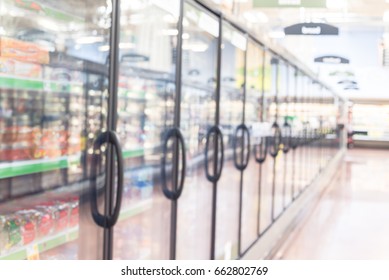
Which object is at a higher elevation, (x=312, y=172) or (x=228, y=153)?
(x=228, y=153)

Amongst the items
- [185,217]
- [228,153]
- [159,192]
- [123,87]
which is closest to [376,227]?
[228,153]

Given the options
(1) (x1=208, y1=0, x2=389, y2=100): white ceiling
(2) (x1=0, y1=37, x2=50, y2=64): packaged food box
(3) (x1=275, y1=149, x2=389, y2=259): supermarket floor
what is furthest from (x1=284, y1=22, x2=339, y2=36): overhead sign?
(3) (x1=275, y1=149, x2=389, y2=259): supermarket floor

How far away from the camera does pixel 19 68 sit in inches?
54.6

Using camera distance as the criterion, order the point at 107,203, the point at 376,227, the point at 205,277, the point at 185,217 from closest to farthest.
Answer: the point at 205,277, the point at 107,203, the point at 185,217, the point at 376,227

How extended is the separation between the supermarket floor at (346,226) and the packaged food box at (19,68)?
10.8 feet

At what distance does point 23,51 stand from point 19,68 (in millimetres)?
44

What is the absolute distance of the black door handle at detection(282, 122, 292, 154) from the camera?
5.69 meters

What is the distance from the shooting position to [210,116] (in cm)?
301

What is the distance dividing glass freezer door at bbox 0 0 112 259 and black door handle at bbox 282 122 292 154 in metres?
4.12

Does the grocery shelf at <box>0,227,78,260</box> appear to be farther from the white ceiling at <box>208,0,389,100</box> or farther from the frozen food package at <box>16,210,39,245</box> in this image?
the white ceiling at <box>208,0,389,100</box>

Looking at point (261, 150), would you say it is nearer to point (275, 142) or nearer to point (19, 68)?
point (275, 142)

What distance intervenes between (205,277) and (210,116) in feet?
5.05

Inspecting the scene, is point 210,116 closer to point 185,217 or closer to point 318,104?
point 185,217

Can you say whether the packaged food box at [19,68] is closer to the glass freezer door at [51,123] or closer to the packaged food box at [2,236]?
the glass freezer door at [51,123]
